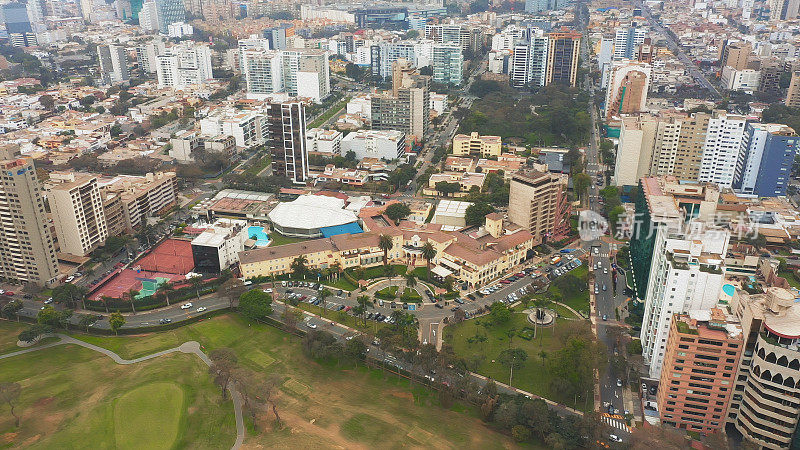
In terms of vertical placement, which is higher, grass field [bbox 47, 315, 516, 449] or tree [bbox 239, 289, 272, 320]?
tree [bbox 239, 289, 272, 320]

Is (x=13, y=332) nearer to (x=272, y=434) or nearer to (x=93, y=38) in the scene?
(x=272, y=434)

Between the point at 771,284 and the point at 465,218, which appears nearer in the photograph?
the point at 771,284

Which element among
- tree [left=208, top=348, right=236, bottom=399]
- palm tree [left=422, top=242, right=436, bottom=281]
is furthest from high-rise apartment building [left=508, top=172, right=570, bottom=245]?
tree [left=208, top=348, right=236, bottom=399]

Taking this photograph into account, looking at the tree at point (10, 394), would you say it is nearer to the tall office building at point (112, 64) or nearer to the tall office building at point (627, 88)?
the tall office building at point (627, 88)

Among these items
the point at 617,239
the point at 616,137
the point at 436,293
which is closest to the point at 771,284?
the point at 617,239

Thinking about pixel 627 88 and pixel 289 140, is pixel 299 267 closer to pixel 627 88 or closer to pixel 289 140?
pixel 289 140

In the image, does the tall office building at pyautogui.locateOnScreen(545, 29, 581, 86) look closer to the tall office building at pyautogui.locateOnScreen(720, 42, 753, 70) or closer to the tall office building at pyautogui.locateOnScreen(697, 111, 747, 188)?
the tall office building at pyautogui.locateOnScreen(720, 42, 753, 70)

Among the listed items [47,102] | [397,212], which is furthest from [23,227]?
[47,102]
